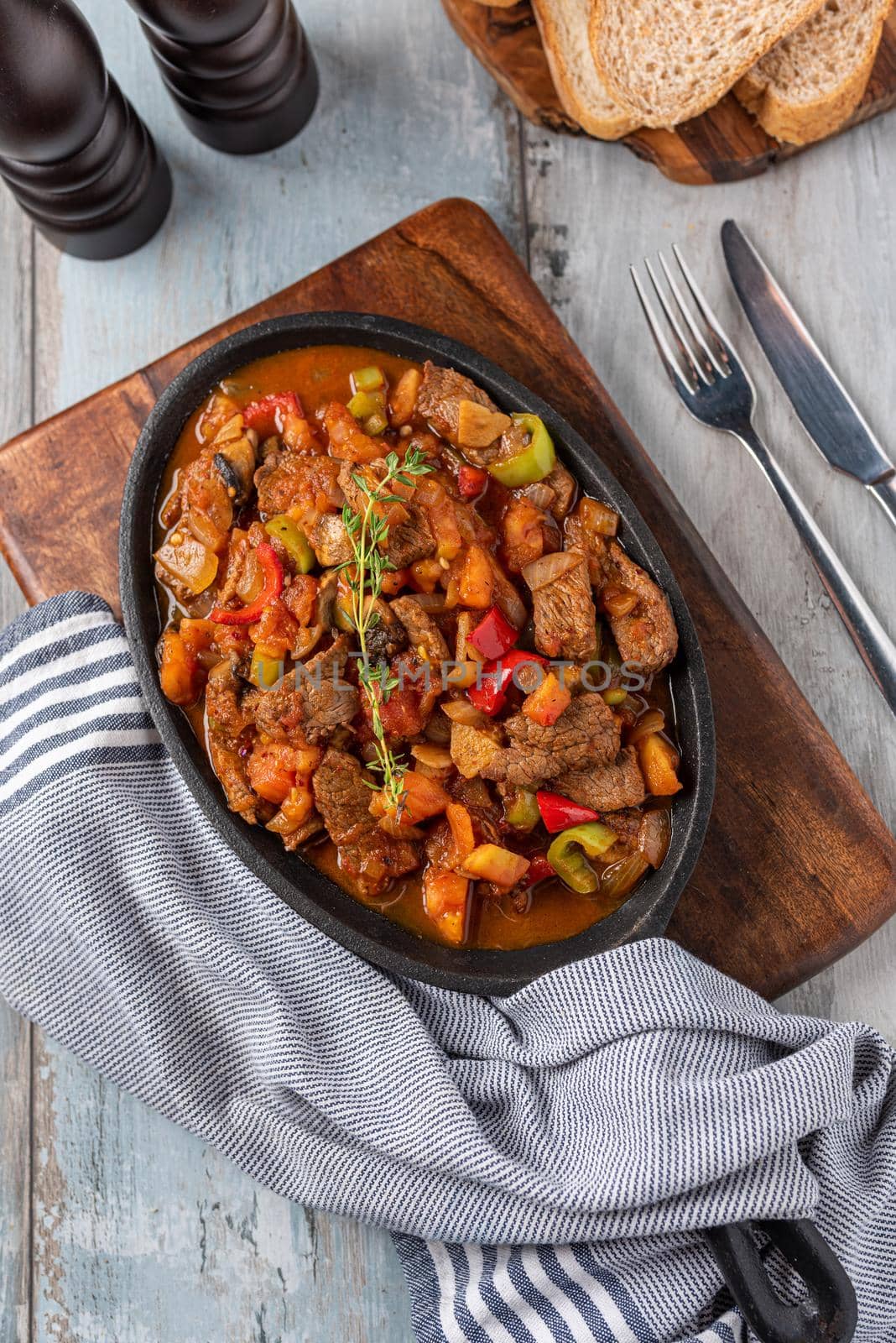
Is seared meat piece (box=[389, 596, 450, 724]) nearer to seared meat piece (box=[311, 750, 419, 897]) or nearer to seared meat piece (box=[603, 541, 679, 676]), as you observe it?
seared meat piece (box=[311, 750, 419, 897])

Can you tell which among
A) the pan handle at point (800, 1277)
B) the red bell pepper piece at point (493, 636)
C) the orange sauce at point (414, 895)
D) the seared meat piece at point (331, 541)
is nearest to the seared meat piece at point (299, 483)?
the seared meat piece at point (331, 541)

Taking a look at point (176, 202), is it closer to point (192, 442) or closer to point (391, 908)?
point (192, 442)

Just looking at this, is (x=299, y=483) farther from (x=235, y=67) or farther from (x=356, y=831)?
(x=235, y=67)

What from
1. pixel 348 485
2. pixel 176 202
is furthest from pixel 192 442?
pixel 176 202

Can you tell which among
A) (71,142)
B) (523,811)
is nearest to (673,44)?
(71,142)

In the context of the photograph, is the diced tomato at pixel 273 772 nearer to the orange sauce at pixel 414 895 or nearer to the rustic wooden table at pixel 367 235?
the orange sauce at pixel 414 895

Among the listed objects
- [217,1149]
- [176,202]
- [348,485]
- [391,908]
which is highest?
[176,202]

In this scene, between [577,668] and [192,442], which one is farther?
[192,442]
